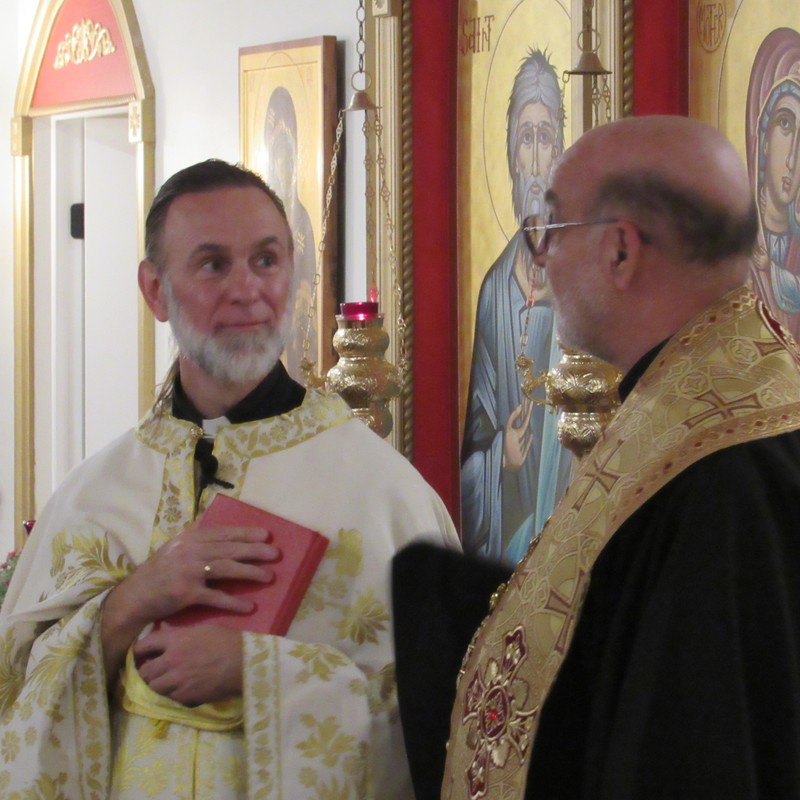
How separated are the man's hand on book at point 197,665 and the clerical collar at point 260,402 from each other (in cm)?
41

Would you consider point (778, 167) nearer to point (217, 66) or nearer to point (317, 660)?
point (317, 660)

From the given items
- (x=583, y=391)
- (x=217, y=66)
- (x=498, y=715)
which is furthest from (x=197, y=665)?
(x=217, y=66)

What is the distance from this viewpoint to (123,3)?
19.7 feet

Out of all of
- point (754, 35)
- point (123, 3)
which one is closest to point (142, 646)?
point (754, 35)

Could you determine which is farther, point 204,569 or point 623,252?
point 204,569

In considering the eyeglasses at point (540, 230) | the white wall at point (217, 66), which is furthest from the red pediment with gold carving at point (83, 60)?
the eyeglasses at point (540, 230)

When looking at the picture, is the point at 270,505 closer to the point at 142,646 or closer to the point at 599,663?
the point at 142,646

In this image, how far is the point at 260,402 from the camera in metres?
2.40

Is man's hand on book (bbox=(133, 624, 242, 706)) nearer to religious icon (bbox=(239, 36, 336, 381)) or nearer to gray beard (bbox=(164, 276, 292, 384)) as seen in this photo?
gray beard (bbox=(164, 276, 292, 384))

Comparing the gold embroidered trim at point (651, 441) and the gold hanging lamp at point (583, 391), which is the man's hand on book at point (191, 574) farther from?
the gold hanging lamp at point (583, 391)

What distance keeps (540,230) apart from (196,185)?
0.85 m

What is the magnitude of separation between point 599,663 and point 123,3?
5.14 m

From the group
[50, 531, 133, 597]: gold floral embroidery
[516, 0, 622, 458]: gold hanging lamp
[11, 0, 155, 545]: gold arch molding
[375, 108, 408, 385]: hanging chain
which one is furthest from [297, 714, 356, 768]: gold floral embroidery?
[11, 0, 155, 545]: gold arch molding

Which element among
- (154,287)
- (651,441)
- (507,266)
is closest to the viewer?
(651,441)
